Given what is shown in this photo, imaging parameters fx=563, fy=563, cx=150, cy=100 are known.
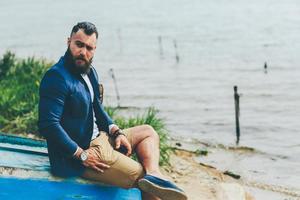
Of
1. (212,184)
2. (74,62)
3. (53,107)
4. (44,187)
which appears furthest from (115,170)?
(212,184)

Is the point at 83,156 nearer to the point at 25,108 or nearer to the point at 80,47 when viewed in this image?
the point at 80,47

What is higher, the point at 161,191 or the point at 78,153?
the point at 78,153

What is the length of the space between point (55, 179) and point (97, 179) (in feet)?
1.20

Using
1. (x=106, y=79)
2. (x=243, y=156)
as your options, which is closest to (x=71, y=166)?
(x=243, y=156)

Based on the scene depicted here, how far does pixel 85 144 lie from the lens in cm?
495

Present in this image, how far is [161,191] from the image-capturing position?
4715mm

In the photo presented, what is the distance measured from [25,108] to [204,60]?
1395 cm

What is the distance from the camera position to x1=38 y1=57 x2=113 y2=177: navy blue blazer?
457 centimetres

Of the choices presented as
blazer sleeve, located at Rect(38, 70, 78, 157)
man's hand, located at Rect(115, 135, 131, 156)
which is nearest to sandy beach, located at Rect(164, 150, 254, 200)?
man's hand, located at Rect(115, 135, 131, 156)

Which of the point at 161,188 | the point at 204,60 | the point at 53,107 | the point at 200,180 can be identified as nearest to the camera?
the point at 53,107

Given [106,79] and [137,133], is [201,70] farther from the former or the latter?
[137,133]

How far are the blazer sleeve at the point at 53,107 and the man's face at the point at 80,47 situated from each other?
0.73 feet

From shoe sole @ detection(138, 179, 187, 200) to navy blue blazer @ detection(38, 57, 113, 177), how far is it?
575 millimetres

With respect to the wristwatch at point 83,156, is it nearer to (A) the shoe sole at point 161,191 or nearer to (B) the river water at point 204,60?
(A) the shoe sole at point 161,191
